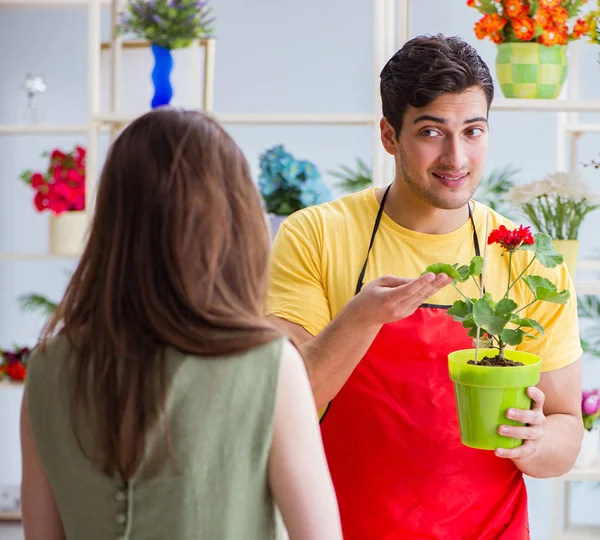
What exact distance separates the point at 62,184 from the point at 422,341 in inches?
102

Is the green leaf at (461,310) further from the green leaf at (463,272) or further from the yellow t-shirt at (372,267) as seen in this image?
the yellow t-shirt at (372,267)

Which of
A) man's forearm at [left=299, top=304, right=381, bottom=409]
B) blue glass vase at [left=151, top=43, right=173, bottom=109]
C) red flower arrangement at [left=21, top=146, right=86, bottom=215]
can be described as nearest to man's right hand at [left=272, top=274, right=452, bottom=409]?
man's forearm at [left=299, top=304, right=381, bottom=409]

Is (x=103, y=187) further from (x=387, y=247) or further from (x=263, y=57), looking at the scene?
(x=263, y=57)

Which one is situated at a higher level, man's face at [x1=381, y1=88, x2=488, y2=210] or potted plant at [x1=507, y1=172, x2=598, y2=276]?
man's face at [x1=381, y1=88, x2=488, y2=210]

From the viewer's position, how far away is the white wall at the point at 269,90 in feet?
14.3

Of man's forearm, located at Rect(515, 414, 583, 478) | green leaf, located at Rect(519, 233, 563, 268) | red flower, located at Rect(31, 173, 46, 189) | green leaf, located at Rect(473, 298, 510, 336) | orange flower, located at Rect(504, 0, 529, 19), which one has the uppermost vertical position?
orange flower, located at Rect(504, 0, 529, 19)

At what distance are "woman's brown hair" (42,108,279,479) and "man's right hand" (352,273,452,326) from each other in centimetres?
44

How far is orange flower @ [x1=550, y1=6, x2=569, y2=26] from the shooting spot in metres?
2.52

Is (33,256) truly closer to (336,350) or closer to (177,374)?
(336,350)

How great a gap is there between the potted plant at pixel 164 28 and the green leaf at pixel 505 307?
1889 mm

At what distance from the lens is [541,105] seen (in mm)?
2641

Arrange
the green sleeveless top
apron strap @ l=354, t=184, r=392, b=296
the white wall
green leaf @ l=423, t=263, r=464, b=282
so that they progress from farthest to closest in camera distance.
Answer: the white wall
apron strap @ l=354, t=184, r=392, b=296
green leaf @ l=423, t=263, r=464, b=282
the green sleeveless top

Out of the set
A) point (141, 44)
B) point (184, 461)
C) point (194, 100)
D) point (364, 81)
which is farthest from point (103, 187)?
point (364, 81)

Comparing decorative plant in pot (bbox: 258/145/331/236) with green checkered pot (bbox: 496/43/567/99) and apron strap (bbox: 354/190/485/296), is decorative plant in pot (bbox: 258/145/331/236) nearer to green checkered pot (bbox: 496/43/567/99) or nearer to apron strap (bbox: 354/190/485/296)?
green checkered pot (bbox: 496/43/567/99)
